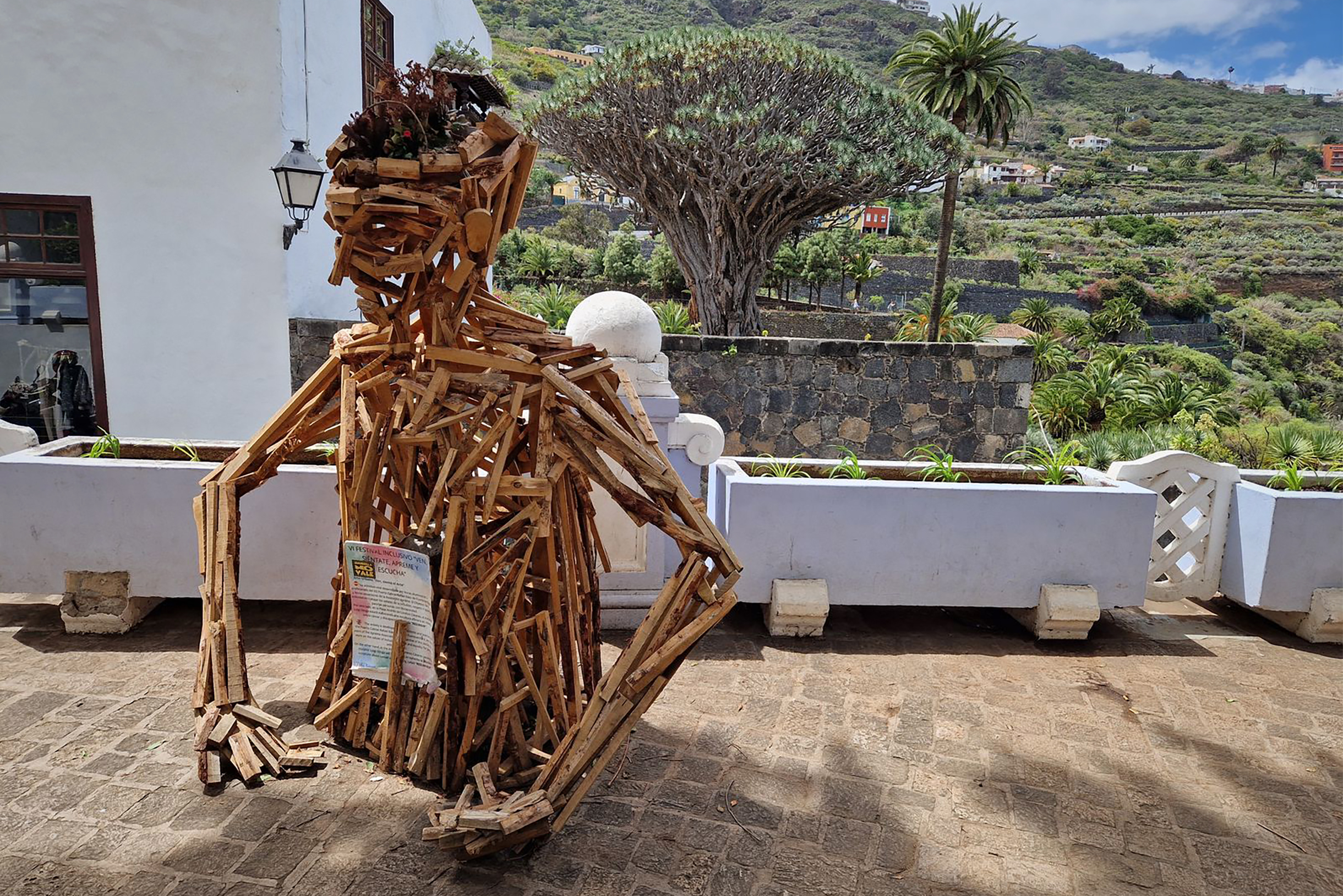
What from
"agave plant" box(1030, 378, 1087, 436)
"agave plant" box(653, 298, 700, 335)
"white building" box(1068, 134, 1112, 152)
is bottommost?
"agave plant" box(1030, 378, 1087, 436)

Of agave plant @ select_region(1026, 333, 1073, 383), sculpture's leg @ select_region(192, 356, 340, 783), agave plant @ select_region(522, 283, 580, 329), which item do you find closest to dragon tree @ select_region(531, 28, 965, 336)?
agave plant @ select_region(522, 283, 580, 329)

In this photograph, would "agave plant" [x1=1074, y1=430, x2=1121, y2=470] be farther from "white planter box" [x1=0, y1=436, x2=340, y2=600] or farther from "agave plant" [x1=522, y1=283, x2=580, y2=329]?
"white planter box" [x1=0, y1=436, x2=340, y2=600]

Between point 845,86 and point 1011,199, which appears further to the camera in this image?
point 1011,199

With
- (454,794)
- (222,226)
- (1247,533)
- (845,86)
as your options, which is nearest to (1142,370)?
(845,86)

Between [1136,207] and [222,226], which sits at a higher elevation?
[1136,207]

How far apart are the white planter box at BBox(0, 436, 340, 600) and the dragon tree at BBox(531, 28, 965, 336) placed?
35.5ft

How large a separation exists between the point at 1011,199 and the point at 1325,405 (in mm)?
37104

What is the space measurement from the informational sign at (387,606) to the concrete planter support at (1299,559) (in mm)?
4761

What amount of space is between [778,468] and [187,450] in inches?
131

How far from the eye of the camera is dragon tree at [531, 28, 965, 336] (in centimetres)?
1384

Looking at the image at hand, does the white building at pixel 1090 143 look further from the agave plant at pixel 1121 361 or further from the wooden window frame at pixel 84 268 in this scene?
the wooden window frame at pixel 84 268

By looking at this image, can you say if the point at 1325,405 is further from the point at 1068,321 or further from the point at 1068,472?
the point at 1068,472

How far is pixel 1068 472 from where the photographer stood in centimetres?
506

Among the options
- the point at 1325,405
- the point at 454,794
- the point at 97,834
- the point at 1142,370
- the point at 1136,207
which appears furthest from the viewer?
the point at 1136,207
